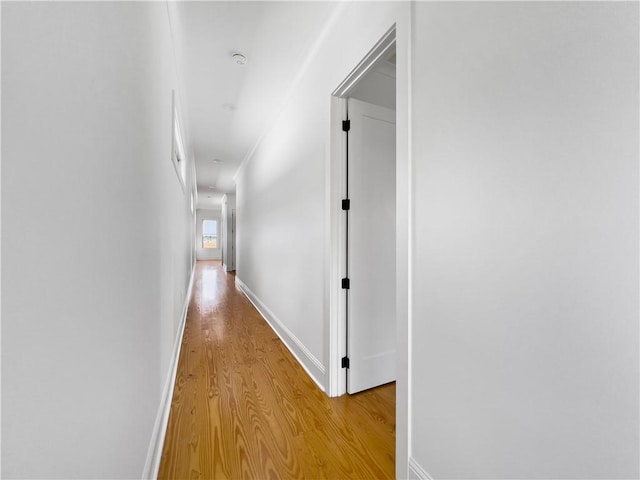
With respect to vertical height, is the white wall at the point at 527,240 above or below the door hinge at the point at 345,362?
above

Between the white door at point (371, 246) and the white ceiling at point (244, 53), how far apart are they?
69 cm

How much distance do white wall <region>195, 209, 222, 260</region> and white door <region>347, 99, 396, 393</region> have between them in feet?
40.6

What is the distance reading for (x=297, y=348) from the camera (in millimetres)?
2609

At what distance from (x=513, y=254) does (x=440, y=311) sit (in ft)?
1.22

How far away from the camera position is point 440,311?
112cm

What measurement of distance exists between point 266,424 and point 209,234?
13.3m

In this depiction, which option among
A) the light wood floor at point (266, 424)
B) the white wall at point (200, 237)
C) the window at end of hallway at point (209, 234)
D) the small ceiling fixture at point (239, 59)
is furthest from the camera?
the window at end of hallway at point (209, 234)

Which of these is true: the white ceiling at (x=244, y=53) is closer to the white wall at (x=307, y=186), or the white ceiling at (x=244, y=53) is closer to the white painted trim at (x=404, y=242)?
the white wall at (x=307, y=186)

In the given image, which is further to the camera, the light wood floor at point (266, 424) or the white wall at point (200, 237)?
the white wall at point (200, 237)

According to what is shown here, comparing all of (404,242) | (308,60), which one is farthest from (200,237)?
(404,242)

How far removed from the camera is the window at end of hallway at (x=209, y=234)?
13.6 metres

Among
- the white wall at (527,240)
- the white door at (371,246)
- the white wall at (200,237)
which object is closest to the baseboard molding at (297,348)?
the white door at (371,246)

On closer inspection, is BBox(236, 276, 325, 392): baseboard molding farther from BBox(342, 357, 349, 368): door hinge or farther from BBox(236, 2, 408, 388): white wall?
BBox(342, 357, 349, 368): door hinge

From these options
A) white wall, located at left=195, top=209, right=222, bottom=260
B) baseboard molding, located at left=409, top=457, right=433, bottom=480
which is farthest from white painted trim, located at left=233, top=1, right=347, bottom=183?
white wall, located at left=195, top=209, right=222, bottom=260
